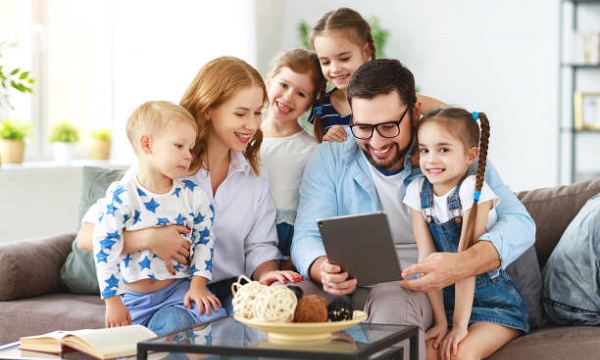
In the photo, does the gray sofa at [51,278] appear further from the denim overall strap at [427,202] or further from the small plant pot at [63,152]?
the small plant pot at [63,152]

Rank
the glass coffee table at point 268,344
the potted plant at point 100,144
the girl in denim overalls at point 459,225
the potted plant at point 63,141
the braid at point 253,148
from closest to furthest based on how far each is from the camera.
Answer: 1. the glass coffee table at point 268,344
2. the girl in denim overalls at point 459,225
3. the braid at point 253,148
4. the potted plant at point 63,141
5. the potted plant at point 100,144

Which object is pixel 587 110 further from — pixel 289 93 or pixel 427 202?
pixel 427 202

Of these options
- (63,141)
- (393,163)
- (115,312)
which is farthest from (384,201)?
(63,141)

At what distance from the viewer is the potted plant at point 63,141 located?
4.65 m

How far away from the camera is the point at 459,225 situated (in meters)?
2.32

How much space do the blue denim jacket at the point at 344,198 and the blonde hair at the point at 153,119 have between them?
440mm

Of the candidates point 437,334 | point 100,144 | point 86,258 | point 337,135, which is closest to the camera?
point 437,334

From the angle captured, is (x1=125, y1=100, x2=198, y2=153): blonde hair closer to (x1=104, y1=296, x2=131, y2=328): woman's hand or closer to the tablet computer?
(x1=104, y1=296, x2=131, y2=328): woman's hand

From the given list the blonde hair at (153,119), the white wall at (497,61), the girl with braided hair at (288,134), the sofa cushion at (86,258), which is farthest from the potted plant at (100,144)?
the blonde hair at (153,119)

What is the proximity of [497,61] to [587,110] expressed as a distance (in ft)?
2.30

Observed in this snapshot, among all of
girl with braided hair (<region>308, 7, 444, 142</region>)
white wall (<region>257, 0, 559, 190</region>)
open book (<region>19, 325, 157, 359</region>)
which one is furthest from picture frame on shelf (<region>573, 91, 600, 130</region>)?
open book (<region>19, 325, 157, 359</region>)

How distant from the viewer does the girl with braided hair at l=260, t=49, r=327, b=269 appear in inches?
108

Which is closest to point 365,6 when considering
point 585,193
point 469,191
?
point 585,193

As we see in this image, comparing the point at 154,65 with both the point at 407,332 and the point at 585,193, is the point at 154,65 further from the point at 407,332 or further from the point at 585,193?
the point at 407,332
